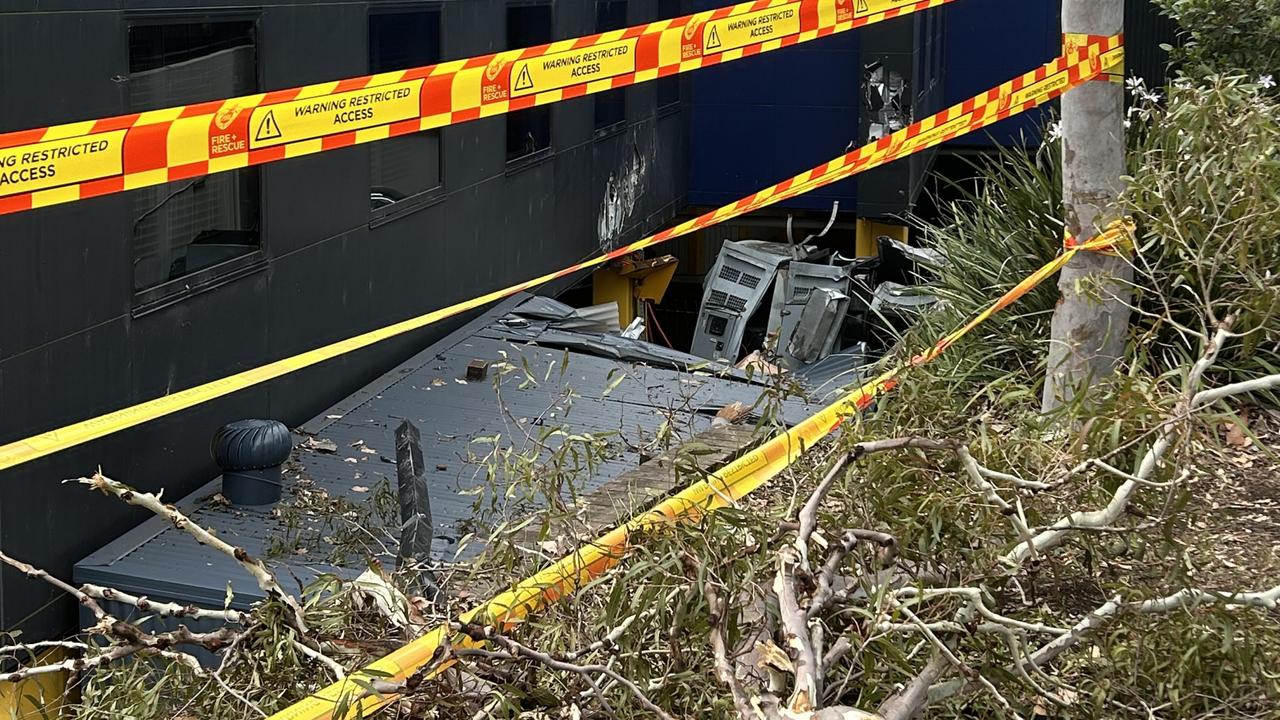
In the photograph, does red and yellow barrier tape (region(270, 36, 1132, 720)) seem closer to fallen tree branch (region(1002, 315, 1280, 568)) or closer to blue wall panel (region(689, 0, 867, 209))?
fallen tree branch (region(1002, 315, 1280, 568))

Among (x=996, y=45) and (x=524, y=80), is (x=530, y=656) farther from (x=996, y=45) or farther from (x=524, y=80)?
(x=996, y=45)

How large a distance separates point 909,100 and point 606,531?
15600mm

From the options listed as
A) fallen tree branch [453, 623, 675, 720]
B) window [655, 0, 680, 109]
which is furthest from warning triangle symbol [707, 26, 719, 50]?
window [655, 0, 680, 109]

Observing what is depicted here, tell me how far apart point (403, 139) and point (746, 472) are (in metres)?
7.50

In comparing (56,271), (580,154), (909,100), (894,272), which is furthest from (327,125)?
(909,100)

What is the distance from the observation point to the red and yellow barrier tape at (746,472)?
3.68 m

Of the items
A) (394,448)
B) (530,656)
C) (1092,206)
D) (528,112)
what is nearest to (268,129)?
(530,656)

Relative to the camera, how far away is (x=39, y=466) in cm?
734

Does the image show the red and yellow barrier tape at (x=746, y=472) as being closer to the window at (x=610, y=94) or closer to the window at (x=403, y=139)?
the window at (x=403, y=139)

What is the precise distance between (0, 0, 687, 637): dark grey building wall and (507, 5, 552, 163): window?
0.17 metres

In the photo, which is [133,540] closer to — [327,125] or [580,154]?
[327,125]

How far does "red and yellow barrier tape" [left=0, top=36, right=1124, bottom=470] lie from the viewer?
4562 mm

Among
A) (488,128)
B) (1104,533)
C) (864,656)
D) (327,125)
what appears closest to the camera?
(864,656)

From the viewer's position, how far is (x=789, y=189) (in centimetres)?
702
